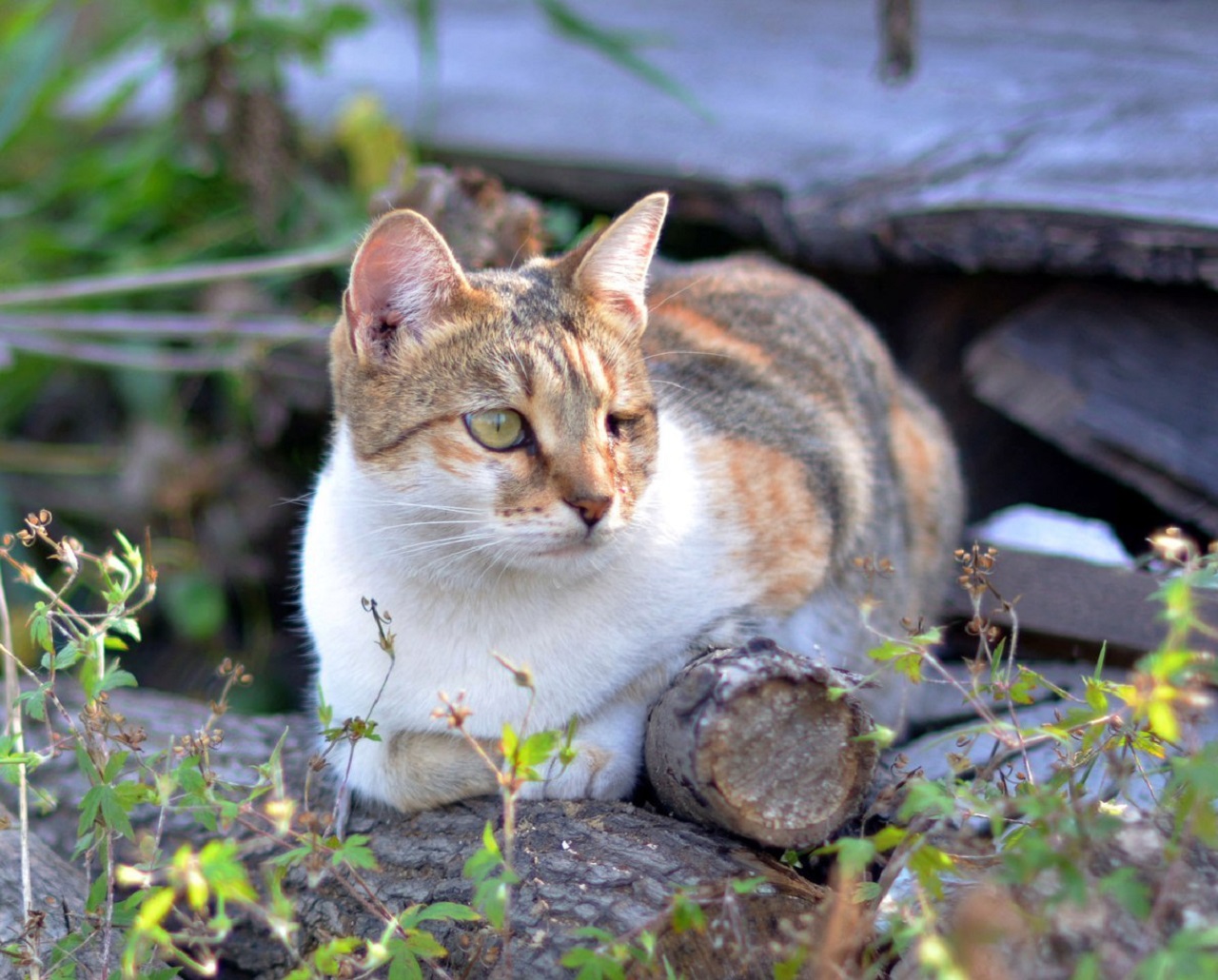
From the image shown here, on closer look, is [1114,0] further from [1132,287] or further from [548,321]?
[548,321]

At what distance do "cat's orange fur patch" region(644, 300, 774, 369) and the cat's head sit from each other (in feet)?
1.80

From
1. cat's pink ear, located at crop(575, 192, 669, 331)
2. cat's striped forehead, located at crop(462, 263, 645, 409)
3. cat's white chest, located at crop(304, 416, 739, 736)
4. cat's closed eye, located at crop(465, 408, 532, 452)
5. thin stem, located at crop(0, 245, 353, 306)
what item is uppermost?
cat's pink ear, located at crop(575, 192, 669, 331)

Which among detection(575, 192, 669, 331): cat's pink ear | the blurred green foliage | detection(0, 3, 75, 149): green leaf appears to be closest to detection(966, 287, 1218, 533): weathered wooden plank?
detection(575, 192, 669, 331): cat's pink ear

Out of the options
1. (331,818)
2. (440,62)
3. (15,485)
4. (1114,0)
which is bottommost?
(15,485)

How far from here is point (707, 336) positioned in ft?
9.99

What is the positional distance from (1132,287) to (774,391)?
4.05ft

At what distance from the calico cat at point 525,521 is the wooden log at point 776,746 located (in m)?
0.32

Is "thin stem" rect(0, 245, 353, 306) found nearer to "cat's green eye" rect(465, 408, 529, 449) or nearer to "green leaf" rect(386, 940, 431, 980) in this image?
"cat's green eye" rect(465, 408, 529, 449)

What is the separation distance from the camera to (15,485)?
5055 mm

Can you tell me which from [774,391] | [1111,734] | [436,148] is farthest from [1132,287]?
[436,148]

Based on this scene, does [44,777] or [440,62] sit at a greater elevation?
[440,62]

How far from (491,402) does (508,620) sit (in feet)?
1.39

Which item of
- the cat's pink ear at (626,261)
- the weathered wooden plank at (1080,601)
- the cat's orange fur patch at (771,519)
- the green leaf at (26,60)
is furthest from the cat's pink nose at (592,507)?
the green leaf at (26,60)

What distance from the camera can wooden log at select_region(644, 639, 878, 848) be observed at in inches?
76.0
